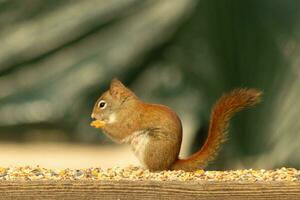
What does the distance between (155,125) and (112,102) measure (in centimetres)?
22

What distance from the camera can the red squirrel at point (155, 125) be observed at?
4121 mm

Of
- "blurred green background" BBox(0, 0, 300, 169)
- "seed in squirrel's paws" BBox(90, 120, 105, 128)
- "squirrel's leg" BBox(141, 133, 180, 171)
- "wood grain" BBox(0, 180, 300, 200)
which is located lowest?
"wood grain" BBox(0, 180, 300, 200)

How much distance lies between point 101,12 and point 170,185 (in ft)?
4.99

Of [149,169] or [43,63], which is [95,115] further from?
[43,63]

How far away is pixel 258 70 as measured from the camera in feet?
15.3

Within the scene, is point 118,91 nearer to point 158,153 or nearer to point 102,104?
point 102,104

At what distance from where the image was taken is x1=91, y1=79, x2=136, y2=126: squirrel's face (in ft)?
13.8

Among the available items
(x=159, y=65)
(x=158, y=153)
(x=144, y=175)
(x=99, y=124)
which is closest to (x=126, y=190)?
(x=144, y=175)

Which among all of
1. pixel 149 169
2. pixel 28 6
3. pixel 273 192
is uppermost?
pixel 28 6

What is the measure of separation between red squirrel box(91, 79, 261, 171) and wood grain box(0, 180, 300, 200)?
2.18 feet

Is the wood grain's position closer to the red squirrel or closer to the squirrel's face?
the red squirrel

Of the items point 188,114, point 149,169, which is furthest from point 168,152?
point 188,114

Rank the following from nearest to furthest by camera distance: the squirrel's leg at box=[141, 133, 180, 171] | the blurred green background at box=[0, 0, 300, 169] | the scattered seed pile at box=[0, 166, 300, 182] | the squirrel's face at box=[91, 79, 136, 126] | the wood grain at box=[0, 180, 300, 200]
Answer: the wood grain at box=[0, 180, 300, 200], the scattered seed pile at box=[0, 166, 300, 182], the squirrel's leg at box=[141, 133, 180, 171], the squirrel's face at box=[91, 79, 136, 126], the blurred green background at box=[0, 0, 300, 169]

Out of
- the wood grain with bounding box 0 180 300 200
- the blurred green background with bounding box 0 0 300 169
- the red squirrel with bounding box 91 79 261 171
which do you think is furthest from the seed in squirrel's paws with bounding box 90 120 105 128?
the wood grain with bounding box 0 180 300 200
